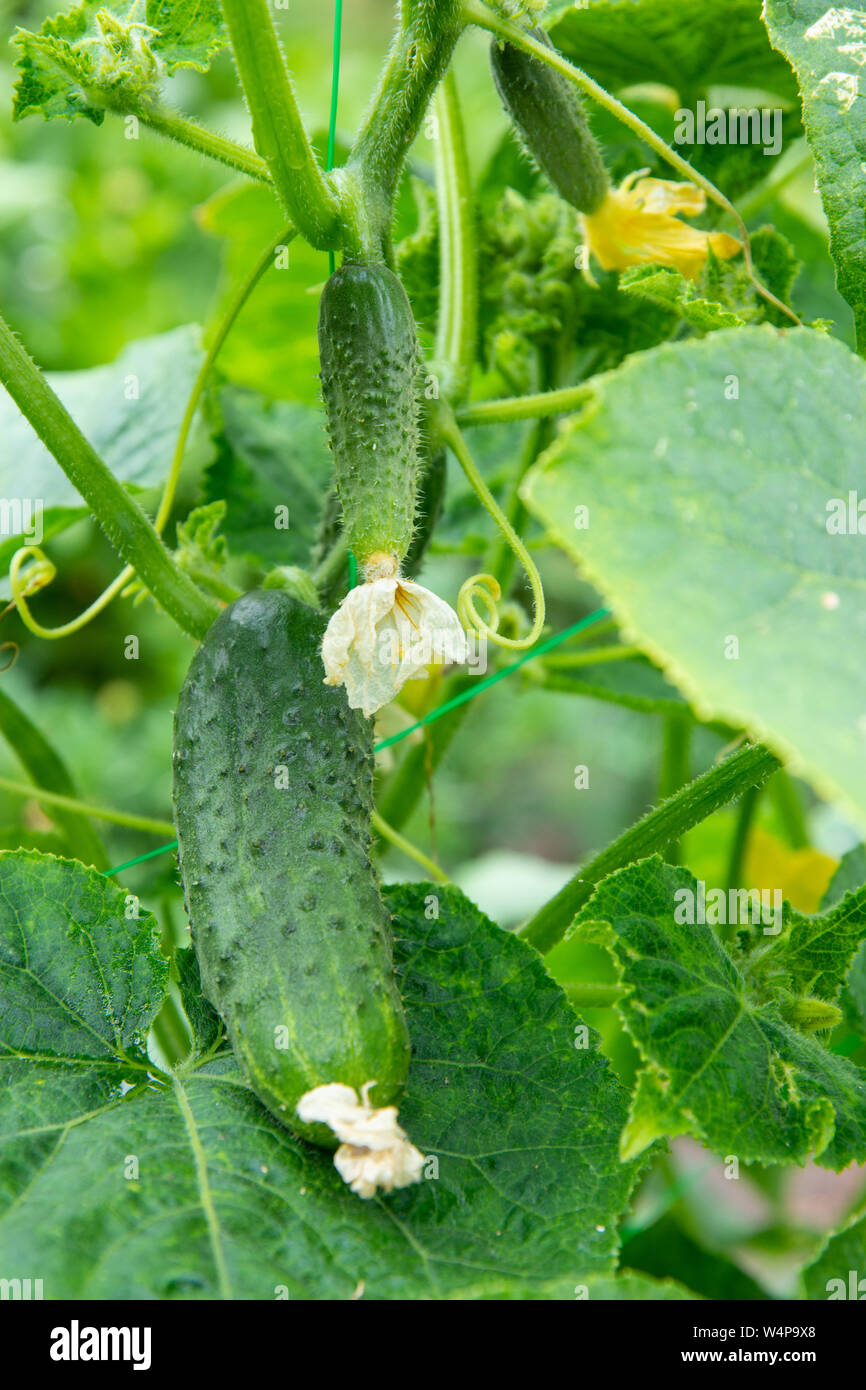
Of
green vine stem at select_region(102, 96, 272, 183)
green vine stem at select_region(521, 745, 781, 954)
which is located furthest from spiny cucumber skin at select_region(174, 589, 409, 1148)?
green vine stem at select_region(102, 96, 272, 183)

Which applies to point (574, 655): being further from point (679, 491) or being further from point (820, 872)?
point (679, 491)

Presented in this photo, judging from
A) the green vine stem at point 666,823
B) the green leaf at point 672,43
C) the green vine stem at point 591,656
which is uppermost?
the green leaf at point 672,43

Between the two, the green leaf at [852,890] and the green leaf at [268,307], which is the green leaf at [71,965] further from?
the green leaf at [268,307]

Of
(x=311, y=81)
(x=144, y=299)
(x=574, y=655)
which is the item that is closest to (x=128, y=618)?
(x=144, y=299)

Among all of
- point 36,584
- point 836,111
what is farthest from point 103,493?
point 836,111

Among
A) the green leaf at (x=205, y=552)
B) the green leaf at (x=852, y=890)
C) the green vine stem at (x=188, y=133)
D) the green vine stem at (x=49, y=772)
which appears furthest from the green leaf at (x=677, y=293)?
the green vine stem at (x=49, y=772)

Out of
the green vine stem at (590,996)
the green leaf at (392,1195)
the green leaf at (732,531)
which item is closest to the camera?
the green leaf at (732,531)
